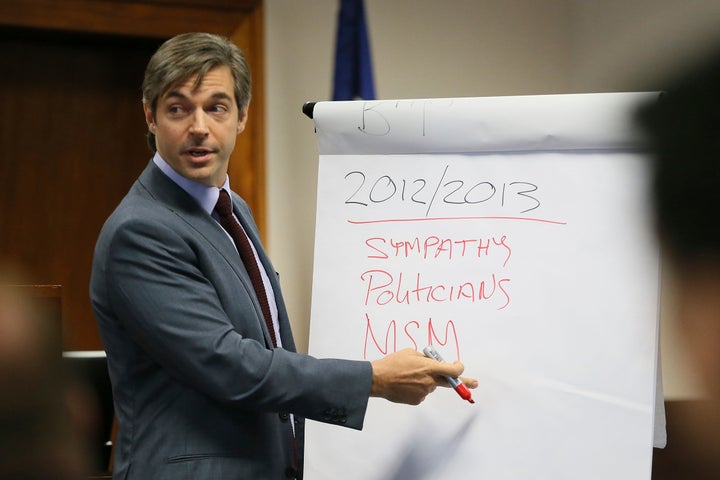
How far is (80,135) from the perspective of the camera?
11.4ft

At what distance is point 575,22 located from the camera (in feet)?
12.6

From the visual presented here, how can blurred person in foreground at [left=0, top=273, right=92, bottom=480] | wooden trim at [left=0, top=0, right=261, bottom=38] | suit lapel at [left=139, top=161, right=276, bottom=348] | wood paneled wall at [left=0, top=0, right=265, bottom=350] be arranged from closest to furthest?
blurred person in foreground at [left=0, top=273, right=92, bottom=480]
suit lapel at [left=139, top=161, right=276, bottom=348]
wooden trim at [left=0, top=0, right=261, bottom=38]
wood paneled wall at [left=0, top=0, right=265, bottom=350]

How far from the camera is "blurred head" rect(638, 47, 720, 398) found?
1.77 ft

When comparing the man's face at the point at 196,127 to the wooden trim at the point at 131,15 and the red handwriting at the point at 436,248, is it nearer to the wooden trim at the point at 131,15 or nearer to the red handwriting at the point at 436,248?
the red handwriting at the point at 436,248

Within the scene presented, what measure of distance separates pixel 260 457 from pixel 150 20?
2.20 meters

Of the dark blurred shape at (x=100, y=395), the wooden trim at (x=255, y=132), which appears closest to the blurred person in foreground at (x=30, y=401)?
the dark blurred shape at (x=100, y=395)

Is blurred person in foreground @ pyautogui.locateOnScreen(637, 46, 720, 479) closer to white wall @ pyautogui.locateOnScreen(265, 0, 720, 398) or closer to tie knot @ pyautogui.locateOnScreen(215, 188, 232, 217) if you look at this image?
tie knot @ pyautogui.locateOnScreen(215, 188, 232, 217)

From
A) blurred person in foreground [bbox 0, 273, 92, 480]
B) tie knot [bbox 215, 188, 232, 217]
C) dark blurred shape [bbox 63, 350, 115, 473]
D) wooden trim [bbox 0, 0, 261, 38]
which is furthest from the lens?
wooden trim [bbox 0, 0, 261, 38]

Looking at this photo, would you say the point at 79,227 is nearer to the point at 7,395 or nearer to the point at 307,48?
the point at 307,48

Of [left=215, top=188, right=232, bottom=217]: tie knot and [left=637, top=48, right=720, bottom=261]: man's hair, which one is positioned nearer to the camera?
[left=637, top=48, right=720, bottom=261]: man's hair

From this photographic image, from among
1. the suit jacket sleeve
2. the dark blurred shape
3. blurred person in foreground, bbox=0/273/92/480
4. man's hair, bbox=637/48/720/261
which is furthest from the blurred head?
the dark blurred shape

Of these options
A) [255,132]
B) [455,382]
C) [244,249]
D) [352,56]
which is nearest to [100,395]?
[244,249]

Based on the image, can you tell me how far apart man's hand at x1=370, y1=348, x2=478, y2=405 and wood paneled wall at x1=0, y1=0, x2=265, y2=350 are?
1838mm

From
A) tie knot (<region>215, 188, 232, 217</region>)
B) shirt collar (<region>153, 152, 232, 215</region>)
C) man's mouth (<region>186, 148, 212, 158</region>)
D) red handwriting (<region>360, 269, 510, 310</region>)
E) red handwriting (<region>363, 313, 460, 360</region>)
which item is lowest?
red handwriting (<region>363, 313, 460, 360</region>)
